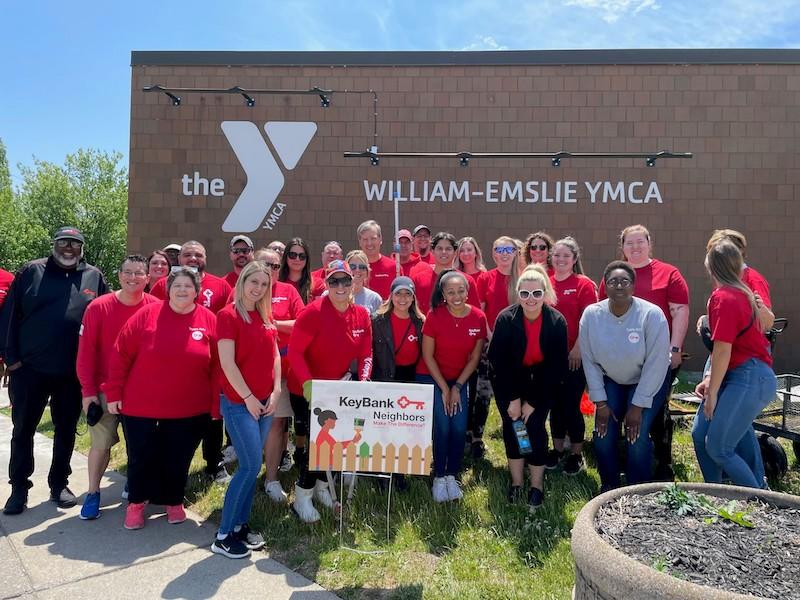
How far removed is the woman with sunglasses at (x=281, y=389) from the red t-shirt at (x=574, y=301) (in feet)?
7.32

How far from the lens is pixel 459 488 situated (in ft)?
15.5

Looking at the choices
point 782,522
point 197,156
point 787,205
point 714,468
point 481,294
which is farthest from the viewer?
point 197,156

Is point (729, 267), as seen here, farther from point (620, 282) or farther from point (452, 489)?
point (452, 489)

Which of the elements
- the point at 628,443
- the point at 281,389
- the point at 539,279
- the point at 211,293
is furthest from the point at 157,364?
the point at 628,443

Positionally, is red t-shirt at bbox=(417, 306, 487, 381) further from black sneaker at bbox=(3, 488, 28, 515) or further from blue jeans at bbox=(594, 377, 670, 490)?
black sneaker at bbox=(3, 488, 28, 515)

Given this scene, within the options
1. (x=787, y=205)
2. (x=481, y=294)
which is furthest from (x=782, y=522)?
(x=787, y=205)

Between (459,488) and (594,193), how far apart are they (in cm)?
645

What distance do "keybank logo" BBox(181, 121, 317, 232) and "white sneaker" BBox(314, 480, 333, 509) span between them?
617cm

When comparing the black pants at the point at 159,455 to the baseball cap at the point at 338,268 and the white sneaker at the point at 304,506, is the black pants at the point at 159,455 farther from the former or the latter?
the baseball cap at the point at 338,268

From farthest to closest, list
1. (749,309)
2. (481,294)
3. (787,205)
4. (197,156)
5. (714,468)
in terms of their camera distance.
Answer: (197,156)
(787,205)
(481,294)
(714,468)
(749,309)

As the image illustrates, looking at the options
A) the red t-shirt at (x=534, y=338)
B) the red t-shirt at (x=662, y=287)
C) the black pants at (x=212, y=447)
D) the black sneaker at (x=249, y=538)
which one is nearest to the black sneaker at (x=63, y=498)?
the black pants at (x=212, y=447)

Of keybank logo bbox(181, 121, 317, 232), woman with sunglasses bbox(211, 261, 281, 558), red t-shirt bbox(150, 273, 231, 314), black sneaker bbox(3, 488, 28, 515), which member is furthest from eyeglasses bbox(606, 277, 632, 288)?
keybank logo bbox(181, 121, 317, 232)

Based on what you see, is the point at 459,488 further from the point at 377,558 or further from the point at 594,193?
the point at 594,193

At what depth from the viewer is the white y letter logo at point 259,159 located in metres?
10.0
